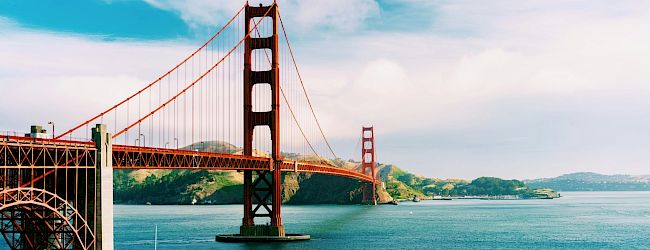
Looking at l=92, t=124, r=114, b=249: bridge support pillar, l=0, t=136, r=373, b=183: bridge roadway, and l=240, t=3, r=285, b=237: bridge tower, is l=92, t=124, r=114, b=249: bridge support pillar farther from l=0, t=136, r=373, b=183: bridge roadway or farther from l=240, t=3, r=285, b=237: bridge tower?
l=240, t=3, r=285, b=237: bridge tower

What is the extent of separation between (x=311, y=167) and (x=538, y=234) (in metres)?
41.5

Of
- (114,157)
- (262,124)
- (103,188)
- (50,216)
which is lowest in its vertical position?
(50,216)

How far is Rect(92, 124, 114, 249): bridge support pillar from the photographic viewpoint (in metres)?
57.5

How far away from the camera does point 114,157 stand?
63.1 metres

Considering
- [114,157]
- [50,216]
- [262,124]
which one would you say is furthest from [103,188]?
[262,124]

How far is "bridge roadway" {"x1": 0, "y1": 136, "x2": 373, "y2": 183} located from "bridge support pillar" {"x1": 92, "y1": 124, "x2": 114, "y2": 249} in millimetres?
582

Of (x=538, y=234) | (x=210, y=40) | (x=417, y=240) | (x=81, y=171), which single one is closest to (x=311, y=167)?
(x=417, y=240)

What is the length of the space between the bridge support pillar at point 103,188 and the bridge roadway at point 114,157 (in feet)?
1.91

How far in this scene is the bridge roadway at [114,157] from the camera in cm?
5028

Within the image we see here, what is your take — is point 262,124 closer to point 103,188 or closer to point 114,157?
point 114,157

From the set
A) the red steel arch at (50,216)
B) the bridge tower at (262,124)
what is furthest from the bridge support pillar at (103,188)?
the bridge tower at (262,124)

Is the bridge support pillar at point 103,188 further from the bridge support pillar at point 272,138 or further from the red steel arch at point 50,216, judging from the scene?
the bridge support pillar at point 272,138

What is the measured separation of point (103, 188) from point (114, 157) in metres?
5.68

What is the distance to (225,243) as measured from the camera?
9731 centimetres
